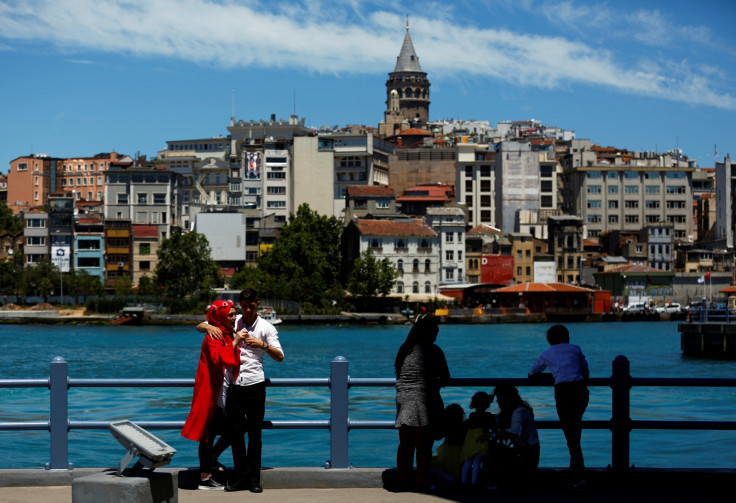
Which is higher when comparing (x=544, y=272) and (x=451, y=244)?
(x=451, y=244)

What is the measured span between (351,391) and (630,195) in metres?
91.3

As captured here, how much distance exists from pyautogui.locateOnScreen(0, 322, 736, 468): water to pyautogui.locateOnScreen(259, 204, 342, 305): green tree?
432 centimetres

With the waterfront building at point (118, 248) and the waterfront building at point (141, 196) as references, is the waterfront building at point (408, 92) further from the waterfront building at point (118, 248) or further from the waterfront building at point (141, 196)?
the waterfront building at point (118, 248)

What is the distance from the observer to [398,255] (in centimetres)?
9331

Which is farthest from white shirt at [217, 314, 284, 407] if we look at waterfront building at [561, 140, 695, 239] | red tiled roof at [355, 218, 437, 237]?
waterfront building at [561, 140, 695, 239]

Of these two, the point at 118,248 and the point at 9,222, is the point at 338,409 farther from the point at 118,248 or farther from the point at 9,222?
the point at 9,222

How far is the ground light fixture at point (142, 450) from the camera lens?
22.2 feet

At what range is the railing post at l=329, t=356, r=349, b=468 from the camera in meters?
8.03

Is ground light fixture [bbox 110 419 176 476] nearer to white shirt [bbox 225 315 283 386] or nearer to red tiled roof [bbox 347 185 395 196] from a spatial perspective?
white shirt [bbox 225 315 283 386]

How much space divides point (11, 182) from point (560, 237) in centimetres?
7391

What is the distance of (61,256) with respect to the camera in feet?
313

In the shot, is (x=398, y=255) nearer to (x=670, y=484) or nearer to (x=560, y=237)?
(x=560, y=237)

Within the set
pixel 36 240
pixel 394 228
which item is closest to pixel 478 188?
pixel 394 228

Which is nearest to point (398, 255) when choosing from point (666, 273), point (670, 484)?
point (666, 273)
